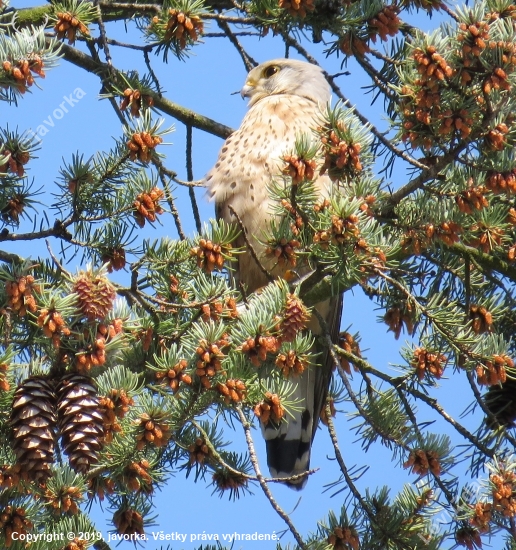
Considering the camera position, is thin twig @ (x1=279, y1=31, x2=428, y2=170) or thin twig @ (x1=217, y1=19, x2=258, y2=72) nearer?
thin twig @ (x1=279, y1=31, x2=428, y2=170)

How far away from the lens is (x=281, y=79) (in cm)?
429

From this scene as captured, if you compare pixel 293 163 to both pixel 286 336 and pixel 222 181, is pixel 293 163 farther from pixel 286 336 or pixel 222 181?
pixel 222 181

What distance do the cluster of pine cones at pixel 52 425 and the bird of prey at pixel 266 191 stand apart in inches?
63.0

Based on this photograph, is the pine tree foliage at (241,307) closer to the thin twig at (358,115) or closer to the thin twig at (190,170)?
the thin twig at (358,115)

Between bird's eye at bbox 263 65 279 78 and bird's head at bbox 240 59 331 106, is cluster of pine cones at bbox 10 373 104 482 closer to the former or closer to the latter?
bird's head at bbox 240 59 331 106

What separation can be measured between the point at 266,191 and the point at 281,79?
1.08m

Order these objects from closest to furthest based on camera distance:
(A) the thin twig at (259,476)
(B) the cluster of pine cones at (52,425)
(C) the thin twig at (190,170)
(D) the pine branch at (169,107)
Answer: (B) the cluster of pine cones at (52,425) < (A) the thin twig at (259,476) < (D) the pine branch at (169,107) < (C) the thin twig at (190,170)

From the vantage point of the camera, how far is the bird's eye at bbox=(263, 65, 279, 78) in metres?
4.35

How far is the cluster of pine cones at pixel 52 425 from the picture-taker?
181 cm

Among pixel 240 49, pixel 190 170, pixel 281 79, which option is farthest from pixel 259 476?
pixel 281 79

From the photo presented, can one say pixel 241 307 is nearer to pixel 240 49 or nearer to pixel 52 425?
pixel 52 425

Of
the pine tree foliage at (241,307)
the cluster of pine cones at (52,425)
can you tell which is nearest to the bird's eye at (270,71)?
the pine tree foliage at (241,307)

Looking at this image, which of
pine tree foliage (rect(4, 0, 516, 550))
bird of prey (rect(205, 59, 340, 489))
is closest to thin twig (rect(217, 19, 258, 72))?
bird of prey (rect(205, 59, 340, 489))

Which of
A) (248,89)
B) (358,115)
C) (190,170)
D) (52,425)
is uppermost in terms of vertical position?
(248,89)
